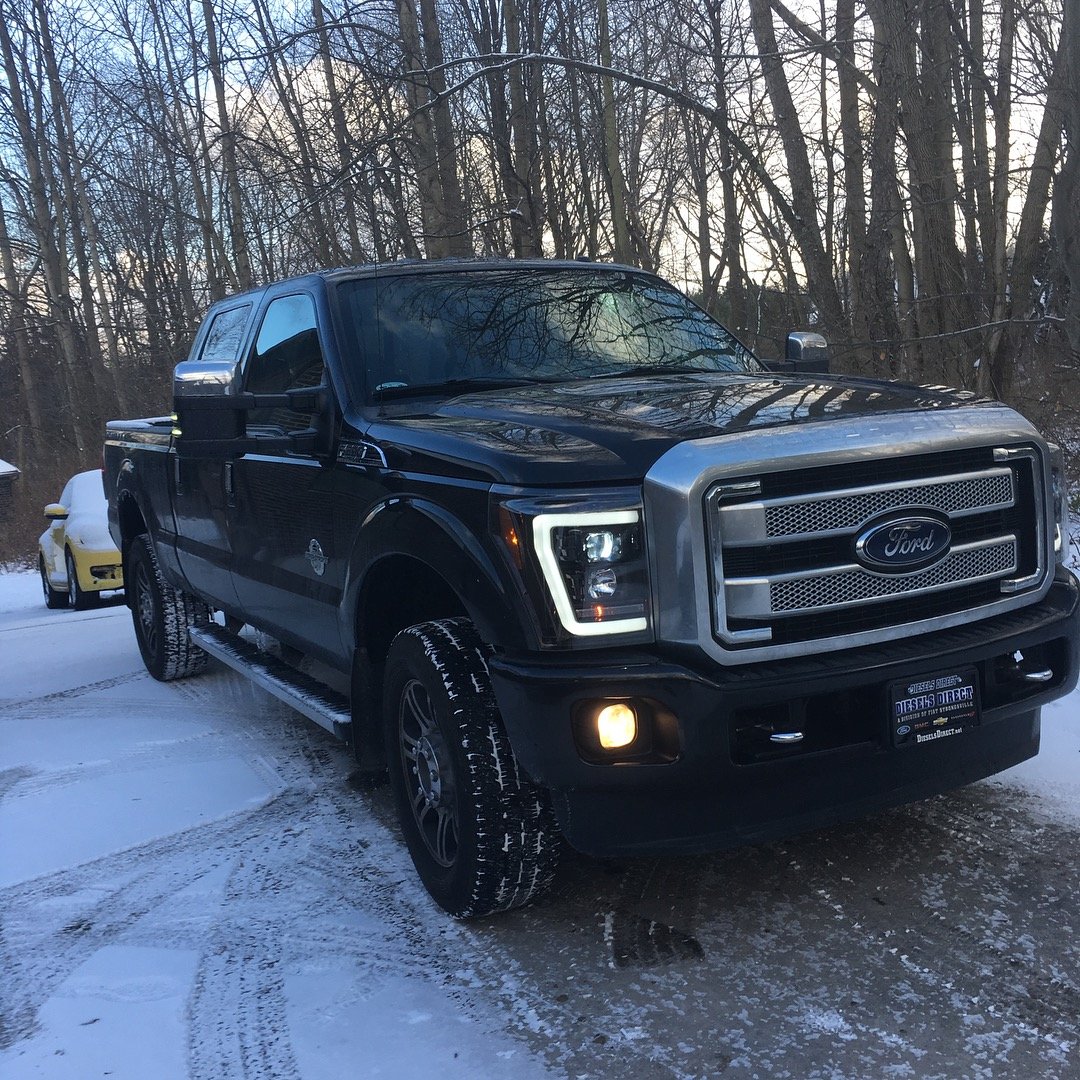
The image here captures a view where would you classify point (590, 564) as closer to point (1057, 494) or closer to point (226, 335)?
point (1057, 494)

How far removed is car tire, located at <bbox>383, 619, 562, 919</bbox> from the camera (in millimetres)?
3148

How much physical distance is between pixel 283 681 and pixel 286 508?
0.75m

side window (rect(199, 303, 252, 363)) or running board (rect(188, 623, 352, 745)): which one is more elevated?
side window (rect(199, 303, 252, 363))

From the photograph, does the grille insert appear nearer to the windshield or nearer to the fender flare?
the fender flare

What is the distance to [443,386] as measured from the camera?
4102 mm

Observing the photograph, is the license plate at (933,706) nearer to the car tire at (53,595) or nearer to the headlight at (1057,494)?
the headlight at (1057,494)

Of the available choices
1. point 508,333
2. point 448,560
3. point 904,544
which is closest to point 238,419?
point 508,333

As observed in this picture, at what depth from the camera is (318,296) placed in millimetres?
4453

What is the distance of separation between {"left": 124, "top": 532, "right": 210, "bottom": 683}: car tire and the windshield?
2617mm

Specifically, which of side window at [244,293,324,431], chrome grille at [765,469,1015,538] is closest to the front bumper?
chrome grille at [765,469,1015,538]

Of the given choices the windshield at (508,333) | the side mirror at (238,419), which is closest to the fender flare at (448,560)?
the side mirror at (238,419)

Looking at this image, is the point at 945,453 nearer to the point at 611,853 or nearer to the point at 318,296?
the point at 611,853

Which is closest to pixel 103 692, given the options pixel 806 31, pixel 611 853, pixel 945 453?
pixel 611 853

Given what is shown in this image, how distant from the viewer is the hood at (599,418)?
295cm
